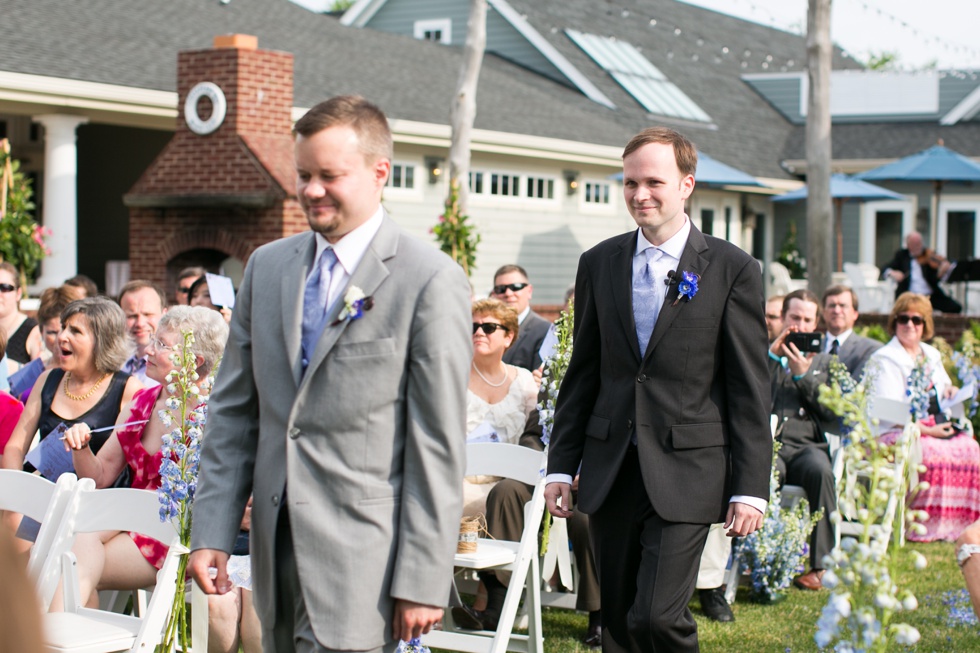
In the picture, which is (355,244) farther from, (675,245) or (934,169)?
(934,169)

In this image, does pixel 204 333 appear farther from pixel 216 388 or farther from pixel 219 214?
pixel 219 214

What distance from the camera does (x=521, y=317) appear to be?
1041 cm

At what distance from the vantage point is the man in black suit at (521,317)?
9.88 meters

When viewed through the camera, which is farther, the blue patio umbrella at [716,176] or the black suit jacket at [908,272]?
the blue patio umbrella at [716,176]

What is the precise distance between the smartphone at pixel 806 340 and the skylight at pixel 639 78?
19291 mm

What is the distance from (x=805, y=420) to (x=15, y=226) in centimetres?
900

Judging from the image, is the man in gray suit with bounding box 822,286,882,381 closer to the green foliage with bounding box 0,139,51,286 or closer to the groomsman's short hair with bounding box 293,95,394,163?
the groomsman's short hair with bounding box 293,95,394,163

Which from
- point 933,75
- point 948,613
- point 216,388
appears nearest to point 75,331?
point 216,388

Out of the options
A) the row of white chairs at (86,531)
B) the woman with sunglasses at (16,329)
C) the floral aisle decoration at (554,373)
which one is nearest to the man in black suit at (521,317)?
the floral aisle decoration at (554,373)

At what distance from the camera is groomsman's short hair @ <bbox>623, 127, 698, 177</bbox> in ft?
14.4

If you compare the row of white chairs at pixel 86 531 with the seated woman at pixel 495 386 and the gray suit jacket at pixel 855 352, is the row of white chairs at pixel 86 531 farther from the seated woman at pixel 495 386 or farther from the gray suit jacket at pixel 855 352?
the gray suit jacket at pixel 855 352

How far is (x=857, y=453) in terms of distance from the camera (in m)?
2.97

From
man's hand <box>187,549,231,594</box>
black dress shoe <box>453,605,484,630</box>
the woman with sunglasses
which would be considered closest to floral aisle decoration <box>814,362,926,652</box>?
man's hand <box>187,549,231,594</box>

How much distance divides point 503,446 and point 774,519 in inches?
85.8
